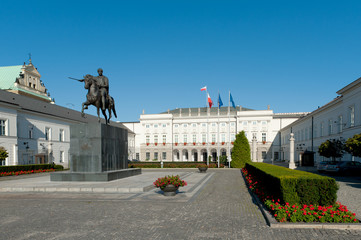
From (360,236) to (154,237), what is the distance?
5.31m

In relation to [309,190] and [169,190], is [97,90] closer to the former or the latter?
[169,190]

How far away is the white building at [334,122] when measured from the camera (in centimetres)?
3328

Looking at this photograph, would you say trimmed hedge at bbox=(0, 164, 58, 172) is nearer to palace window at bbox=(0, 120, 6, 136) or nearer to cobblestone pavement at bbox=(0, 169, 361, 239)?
palace window at bbox=(0, 120, 6, 136)

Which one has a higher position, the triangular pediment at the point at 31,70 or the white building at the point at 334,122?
the triangular pediment at the point at 31,70

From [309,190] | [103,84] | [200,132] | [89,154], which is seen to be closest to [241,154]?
[103,84]

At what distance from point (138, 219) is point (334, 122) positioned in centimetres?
3846

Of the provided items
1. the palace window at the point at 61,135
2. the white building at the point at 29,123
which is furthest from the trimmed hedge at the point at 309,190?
the palace window at the point at 61,135

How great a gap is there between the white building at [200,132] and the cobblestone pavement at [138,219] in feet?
212

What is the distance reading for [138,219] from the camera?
927cm

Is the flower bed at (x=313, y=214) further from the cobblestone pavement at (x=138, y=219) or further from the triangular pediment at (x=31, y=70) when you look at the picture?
the triangular pediment at (x=31, y=70)

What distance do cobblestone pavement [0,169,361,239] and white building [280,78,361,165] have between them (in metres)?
26.9

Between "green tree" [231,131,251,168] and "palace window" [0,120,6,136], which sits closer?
"palace window" [0,120,6,136]

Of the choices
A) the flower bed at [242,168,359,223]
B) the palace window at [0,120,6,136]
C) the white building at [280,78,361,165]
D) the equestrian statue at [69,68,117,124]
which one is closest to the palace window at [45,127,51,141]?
the palace window at [0,120,6,136]

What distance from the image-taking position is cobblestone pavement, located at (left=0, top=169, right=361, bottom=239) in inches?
298
